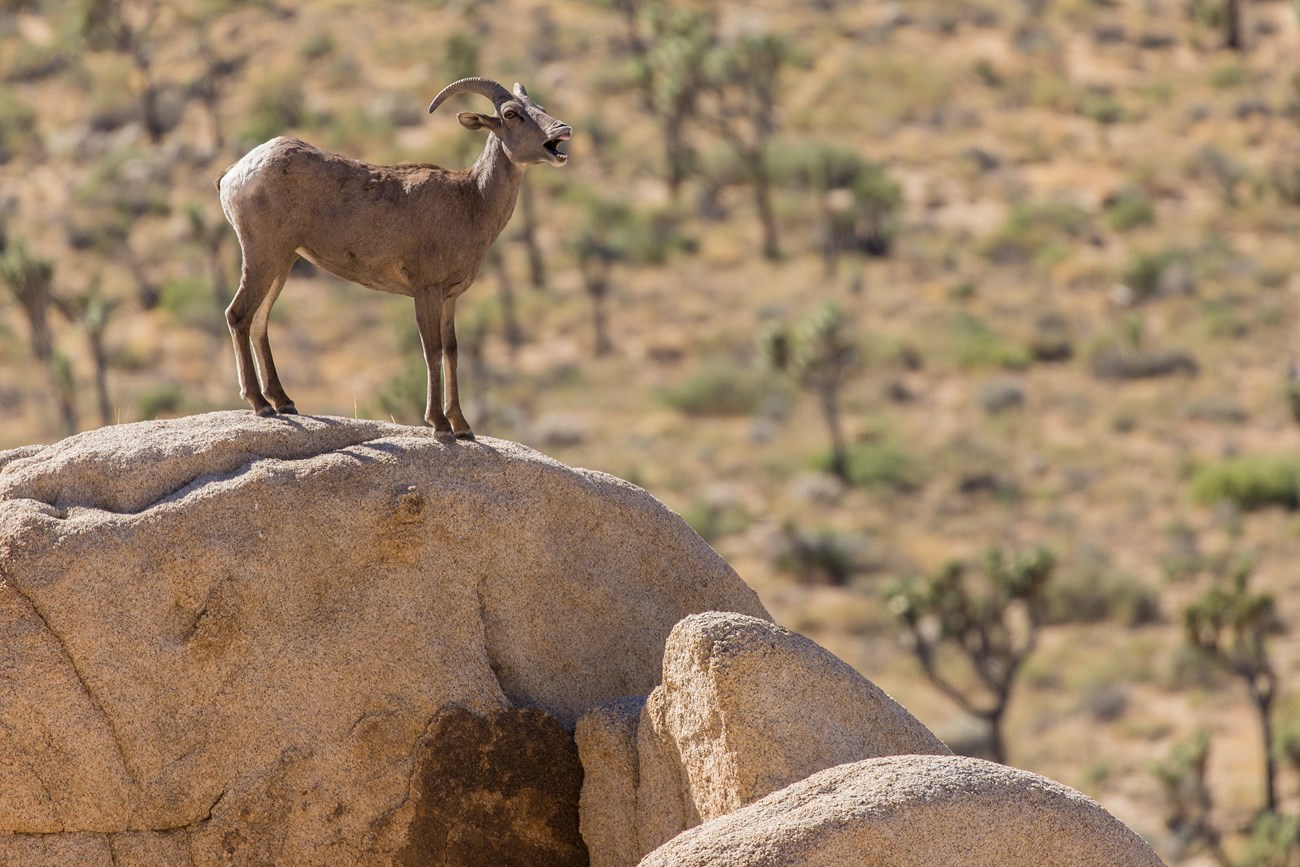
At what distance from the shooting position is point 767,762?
21.5 feet

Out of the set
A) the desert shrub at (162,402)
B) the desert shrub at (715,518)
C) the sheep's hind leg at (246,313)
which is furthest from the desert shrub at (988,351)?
the sheep's hind leg at (246,313)

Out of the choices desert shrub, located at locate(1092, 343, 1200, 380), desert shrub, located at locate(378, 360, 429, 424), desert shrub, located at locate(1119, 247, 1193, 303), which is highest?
desert shrub, located at locate(378, 360, 429, 424)

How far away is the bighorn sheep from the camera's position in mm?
7816

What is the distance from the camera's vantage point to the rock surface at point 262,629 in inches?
277

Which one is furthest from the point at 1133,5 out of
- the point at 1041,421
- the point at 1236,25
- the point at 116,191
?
the point at 116,191

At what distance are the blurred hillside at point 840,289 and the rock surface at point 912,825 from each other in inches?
633

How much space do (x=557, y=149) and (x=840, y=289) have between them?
3583cm

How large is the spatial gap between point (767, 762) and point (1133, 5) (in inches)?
2289

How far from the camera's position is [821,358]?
1417 inches

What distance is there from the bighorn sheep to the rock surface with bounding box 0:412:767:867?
439 mm

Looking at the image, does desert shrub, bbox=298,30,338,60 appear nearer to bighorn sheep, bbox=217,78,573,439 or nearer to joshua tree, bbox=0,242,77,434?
joshua tree, bbox=0,242,77,434

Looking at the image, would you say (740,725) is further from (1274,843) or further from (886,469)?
(886,469)

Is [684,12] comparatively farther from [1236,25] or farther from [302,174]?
[302,174]

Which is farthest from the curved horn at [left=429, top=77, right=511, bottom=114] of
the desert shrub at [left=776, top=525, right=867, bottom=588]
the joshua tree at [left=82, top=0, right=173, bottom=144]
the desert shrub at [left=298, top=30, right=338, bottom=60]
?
the desert shrub at [left=298, top=30, right=338, bottom=60]
